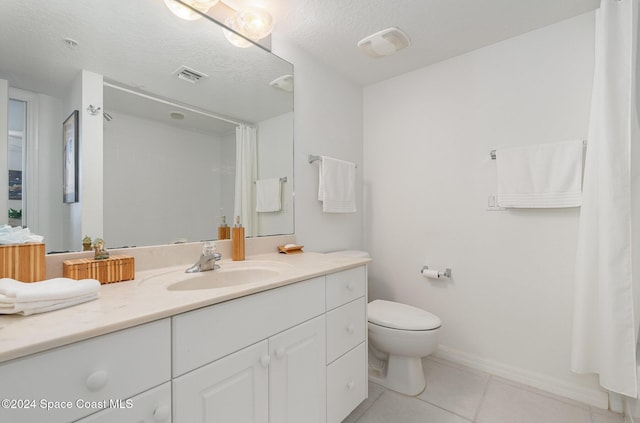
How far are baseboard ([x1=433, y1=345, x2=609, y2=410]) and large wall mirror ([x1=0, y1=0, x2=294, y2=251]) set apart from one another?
1.57 metres

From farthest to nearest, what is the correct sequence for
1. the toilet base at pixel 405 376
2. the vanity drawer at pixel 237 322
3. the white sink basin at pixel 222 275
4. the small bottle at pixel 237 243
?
the toilet base at pixel 405 376
the small bottle at pixel 237 243
the white sink basin at pixel 222 275
the vanity drawer at pixel 237 322

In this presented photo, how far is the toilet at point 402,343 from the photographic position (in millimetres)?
1552

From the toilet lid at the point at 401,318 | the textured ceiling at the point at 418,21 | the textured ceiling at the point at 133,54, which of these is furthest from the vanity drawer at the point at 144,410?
the textured ceiling at the point at 418,21

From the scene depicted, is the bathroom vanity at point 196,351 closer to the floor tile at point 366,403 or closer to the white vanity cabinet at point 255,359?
the white vanity cabinet at point 255,359

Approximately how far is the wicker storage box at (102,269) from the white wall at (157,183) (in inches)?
6.1

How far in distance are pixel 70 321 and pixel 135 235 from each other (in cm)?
60

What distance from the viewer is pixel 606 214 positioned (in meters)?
1.30

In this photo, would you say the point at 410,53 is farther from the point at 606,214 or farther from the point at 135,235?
the point at 135,235

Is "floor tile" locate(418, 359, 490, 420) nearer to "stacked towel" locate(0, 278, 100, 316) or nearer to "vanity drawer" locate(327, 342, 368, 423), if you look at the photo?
"vanity drawer" locate(327, 342, 368, 423)

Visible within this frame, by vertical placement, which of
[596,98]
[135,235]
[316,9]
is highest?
[316,9]

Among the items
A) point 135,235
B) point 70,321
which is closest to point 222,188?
point 135,235

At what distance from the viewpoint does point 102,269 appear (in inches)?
37.4

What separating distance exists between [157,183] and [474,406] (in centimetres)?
199

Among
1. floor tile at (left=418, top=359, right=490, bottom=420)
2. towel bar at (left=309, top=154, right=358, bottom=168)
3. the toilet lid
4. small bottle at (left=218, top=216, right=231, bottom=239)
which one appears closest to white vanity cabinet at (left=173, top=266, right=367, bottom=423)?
the toilet lid
